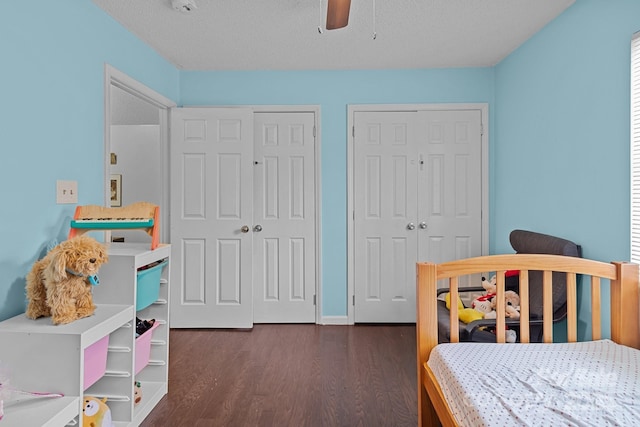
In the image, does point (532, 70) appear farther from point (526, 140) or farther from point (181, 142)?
point (181, 142)

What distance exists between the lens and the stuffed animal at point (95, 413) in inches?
67.5

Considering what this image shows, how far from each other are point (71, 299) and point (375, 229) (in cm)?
260

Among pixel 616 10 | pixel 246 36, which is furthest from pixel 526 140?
pixel 246 36

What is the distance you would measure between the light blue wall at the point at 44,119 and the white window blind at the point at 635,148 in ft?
9.83

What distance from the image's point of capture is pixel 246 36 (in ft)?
9.50

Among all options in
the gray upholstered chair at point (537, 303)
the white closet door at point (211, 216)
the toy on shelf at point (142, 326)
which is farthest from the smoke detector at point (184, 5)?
the gray upholstered chair at point (537, 303)

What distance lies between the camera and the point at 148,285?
2168mm

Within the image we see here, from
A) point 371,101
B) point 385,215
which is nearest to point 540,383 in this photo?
point 385,215

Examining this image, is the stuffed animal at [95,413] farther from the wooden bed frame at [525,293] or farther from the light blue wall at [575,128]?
the light blue wall at [575,128]

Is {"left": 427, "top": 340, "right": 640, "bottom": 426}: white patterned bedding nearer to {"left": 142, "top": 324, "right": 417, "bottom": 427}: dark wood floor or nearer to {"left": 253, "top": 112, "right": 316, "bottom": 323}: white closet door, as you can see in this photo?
{"left": 142, "top": 324, "right": 417, "bottom": 427}: dark wood floor

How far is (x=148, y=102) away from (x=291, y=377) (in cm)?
245

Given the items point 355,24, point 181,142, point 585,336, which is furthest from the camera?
point 181,142

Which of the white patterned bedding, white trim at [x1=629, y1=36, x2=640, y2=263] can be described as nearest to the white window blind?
white trim at [x1=629, y1=36, x2=640, y2=263]

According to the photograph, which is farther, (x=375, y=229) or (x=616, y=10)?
(x=375, y=229)
